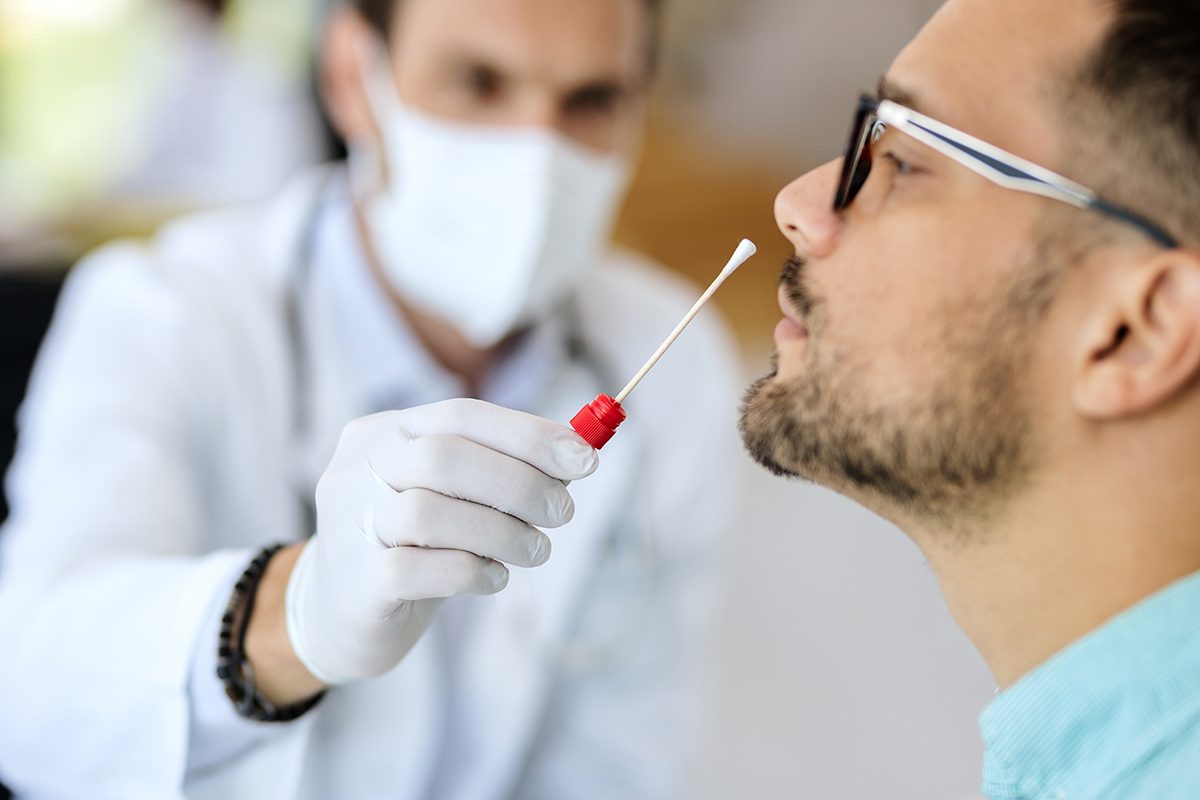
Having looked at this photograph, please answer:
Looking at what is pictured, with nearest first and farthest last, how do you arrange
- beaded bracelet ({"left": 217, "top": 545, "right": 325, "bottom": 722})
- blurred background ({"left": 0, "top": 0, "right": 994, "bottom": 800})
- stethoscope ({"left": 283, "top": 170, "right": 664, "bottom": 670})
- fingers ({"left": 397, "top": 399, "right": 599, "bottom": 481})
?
fingers ({"left": 397, "top": 399, "right": 599, "bottom": 481})
beaded bracelet ({"left": 217, "top": 545, "right": 325, "bottom": 722})
stethoscope ({"left": 283, "top": 170, "right": 664, "bottom": 670})
blurred background ({"left": 0, "top": 0, "right": 994, "bottom": 800})

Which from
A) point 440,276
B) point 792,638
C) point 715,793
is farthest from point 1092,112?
point 792,638

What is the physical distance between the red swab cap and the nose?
0.68 feet

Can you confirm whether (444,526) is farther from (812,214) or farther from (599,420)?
(812,214)

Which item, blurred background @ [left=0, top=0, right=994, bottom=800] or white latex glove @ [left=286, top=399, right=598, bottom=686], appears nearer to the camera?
white latex glove @ [left=286, top=399, right=598, bottom=686]

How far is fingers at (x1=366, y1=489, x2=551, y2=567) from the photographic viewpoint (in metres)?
0.86

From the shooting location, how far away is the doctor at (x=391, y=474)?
92 centimetres

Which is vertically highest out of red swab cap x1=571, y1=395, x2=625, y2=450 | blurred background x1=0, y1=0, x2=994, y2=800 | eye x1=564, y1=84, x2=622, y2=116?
red swab cap x1=571, y1=395, x2=625, y2=450

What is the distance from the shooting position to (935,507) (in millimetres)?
863

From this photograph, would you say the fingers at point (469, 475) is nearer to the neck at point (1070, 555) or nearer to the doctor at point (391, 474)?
the doctor at point (391, 474)

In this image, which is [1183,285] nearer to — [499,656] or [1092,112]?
[1092,112]

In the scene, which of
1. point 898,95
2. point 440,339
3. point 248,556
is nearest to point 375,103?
point 440,339

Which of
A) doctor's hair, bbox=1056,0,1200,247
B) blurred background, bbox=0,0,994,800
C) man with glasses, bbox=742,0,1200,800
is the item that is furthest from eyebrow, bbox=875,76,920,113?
blurred background, bbox=0,0,994,800

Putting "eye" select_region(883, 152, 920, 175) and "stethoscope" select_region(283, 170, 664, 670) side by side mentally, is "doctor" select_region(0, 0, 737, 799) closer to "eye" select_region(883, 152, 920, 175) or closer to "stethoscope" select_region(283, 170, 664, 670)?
"stethoscope" select_region(283, 170, 664, 670)

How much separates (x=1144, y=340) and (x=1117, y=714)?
0.80ft
